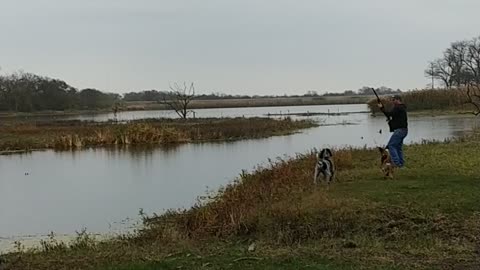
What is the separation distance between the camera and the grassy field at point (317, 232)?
679 centimetres

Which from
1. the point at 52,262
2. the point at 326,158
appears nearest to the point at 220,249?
the point at 52,262

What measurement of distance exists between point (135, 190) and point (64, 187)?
2.98 m

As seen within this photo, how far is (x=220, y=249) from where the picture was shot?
7.76m

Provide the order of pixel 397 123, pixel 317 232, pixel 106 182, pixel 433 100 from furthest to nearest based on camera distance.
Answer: pixel 433 100 → pixel 106 182 → pixel 397 123 → pixel 317 232

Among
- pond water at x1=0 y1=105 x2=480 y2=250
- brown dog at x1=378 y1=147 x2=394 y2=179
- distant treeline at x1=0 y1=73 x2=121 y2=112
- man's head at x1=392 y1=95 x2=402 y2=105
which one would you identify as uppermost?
distant treeline at x1=0 y1=73 x2=121 y2=112

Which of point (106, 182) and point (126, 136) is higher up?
point (126, 136)

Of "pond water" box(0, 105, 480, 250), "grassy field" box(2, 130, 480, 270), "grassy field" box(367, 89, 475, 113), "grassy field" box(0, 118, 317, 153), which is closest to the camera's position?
"grassy field" box(2, 130, 480, 270)

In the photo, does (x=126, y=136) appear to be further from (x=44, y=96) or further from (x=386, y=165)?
(x=44, y=96)

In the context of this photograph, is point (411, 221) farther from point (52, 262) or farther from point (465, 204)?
point (52, 262)

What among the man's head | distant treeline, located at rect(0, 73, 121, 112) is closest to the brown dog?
the man's head

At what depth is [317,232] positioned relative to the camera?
340 inches

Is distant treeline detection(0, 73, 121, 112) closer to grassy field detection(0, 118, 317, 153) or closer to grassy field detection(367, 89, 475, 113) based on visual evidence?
grassy field detection(0, 118, 317, 153)

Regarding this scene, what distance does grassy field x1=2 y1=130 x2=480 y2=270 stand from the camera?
6.79 metres

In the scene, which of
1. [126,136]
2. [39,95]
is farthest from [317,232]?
[39,95]
